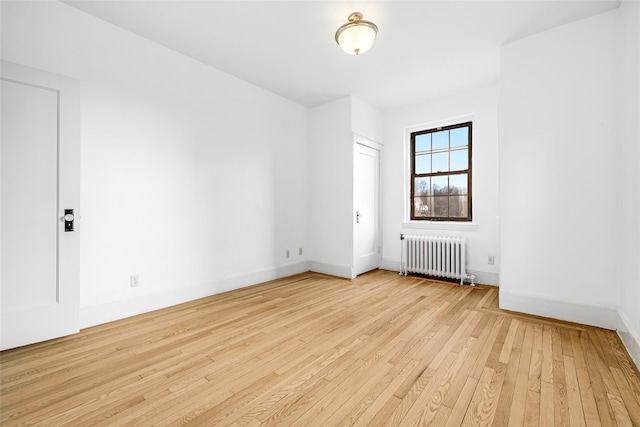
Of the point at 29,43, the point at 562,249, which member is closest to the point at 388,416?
the point at 562,249

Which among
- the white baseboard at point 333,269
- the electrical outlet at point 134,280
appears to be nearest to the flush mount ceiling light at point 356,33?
the white baseboard at point 333,269

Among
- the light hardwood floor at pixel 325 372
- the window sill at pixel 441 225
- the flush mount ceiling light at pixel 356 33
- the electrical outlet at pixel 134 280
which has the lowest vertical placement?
the light hardwood floor at pixel 325 372

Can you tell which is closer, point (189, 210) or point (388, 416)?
point (388, 416)

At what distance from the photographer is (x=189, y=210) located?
135 inches

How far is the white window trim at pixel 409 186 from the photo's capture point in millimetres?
4414

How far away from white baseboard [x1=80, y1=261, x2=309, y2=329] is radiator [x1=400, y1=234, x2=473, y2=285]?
7.21 ft

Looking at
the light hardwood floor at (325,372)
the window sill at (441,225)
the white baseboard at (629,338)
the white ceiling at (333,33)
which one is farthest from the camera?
the window sill at (441,225)

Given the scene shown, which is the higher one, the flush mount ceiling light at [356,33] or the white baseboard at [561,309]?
the flush mount ceiling light at [356,33]

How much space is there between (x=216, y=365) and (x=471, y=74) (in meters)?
4.51

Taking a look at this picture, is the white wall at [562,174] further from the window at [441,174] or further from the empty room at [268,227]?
the window at [441,174]

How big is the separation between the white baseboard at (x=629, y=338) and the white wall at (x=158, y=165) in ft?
12.7

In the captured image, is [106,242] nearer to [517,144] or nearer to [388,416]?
[388,416]

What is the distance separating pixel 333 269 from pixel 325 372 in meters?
2.86

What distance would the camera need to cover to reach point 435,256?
4.44 meters
